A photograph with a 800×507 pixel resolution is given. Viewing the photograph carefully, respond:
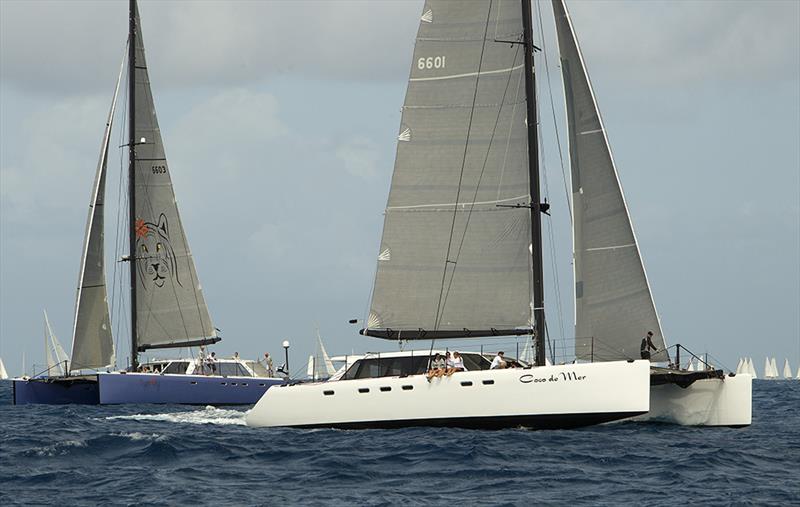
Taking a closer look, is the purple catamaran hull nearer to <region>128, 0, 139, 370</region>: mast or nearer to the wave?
<region>128, 0, 139, 370</region>: mast

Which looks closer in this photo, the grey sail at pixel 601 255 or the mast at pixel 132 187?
the grey sail at pixel 601 255

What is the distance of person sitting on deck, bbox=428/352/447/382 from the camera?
29.2 meters

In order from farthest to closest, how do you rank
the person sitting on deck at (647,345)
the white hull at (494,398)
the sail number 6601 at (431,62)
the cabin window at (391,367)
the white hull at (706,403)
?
the sail number 6601 at (431,62) < the cabin window at (391,367) < the white hull at (706,403) < the person sitting on deck at (647,345) < the white hull at (494,398)

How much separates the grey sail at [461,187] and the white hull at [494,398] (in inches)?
105

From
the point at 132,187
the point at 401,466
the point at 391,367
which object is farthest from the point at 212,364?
the point at 401,466

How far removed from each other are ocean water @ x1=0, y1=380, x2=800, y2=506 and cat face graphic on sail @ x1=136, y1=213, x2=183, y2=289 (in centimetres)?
1730

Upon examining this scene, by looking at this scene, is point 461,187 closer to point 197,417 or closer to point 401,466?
point 401,466

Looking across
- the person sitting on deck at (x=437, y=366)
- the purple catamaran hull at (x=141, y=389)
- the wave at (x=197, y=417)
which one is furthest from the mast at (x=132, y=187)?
the person sitting on deck at (x=437, y=366)

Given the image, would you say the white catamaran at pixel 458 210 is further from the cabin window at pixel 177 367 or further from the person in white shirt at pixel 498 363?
the cabin window at pixel 177 367

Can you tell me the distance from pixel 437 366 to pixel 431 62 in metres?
7.30

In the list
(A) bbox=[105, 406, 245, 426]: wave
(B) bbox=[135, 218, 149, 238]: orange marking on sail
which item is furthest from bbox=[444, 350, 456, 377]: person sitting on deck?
(B) bbox=[135, 218, 149, 238]: orange marking on sail

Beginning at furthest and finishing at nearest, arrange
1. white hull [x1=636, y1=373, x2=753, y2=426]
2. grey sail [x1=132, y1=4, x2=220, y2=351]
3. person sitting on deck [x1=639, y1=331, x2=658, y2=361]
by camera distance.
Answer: grey sail [x1=132, y1=4, x2=220, y2=351], white hull [x1=636, y1=373, x2=753, y2=426], person sitting on deck [x1=639, y1=331, x2=658, y2=361]

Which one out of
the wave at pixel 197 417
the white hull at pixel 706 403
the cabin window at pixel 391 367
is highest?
the cabin window at pixel 391 367

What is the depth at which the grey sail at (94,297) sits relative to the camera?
154ft
